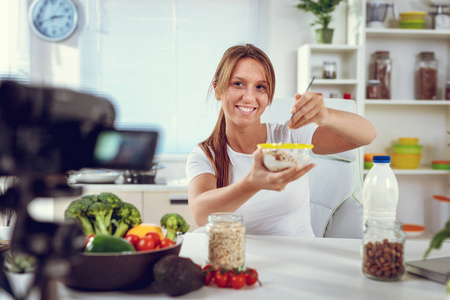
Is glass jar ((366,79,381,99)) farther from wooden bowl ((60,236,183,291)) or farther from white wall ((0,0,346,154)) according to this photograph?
wooden bowl ((60,236,183,291))

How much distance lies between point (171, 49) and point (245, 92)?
212 cm

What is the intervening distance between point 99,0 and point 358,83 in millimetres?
2049

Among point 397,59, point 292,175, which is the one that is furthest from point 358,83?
point 292,175

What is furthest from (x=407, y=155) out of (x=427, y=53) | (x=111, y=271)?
(x=111, y=271)

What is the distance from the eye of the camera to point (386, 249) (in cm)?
95

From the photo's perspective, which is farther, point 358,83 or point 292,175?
point 358,83

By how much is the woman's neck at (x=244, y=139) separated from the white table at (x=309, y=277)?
1.62 ft

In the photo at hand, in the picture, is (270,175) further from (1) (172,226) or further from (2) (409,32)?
(2) (409,32)

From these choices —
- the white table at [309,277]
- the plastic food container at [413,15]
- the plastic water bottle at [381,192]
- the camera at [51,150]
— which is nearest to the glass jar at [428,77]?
the plastic food container at [413,15]

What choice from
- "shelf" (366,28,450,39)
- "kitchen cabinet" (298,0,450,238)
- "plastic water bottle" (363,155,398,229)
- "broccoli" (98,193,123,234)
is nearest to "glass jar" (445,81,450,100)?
"kitchen cabinet" (298,0,450,238)

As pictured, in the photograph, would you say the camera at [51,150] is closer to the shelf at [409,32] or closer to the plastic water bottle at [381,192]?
the plastic water bottle at [381,192]

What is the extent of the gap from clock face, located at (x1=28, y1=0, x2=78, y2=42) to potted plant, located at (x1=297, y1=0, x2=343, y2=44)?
1.72 meters

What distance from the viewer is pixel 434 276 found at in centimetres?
96

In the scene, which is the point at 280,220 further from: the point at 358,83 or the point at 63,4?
the point at 63,4
